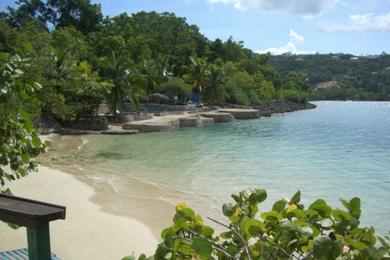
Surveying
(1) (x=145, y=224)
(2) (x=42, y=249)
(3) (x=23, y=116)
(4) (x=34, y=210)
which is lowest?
(1) (x=145, y=224)

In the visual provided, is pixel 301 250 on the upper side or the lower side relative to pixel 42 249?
upper

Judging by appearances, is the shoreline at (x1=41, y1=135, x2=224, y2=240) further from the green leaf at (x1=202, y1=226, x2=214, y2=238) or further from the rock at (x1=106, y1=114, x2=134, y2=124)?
the rock at (x1=106, y1=114, x2=134, y2=124)

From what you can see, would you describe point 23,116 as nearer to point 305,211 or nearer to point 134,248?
point 305,211

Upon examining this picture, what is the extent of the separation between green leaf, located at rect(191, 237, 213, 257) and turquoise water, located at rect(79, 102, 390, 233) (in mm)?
9772

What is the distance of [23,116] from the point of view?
3.14 metres

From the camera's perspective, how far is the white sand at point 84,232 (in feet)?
22.8

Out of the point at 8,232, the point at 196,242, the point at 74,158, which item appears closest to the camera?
the point at 196,242

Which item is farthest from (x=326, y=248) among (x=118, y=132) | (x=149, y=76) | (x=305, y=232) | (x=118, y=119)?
(x=149, y=76)

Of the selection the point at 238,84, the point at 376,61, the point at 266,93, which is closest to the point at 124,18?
the point at 238,84

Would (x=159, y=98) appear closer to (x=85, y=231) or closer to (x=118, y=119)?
(x=118, y=119)

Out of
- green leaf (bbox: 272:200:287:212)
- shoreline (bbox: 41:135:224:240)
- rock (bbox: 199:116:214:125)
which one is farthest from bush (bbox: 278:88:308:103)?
green leaf (bbox: 272:200:287:212)

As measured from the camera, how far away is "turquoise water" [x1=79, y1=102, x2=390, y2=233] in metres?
13.8

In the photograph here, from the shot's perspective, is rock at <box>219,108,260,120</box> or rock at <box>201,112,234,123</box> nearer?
rock at <box>201,112,234,123</box>

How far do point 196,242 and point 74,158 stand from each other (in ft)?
59.5
